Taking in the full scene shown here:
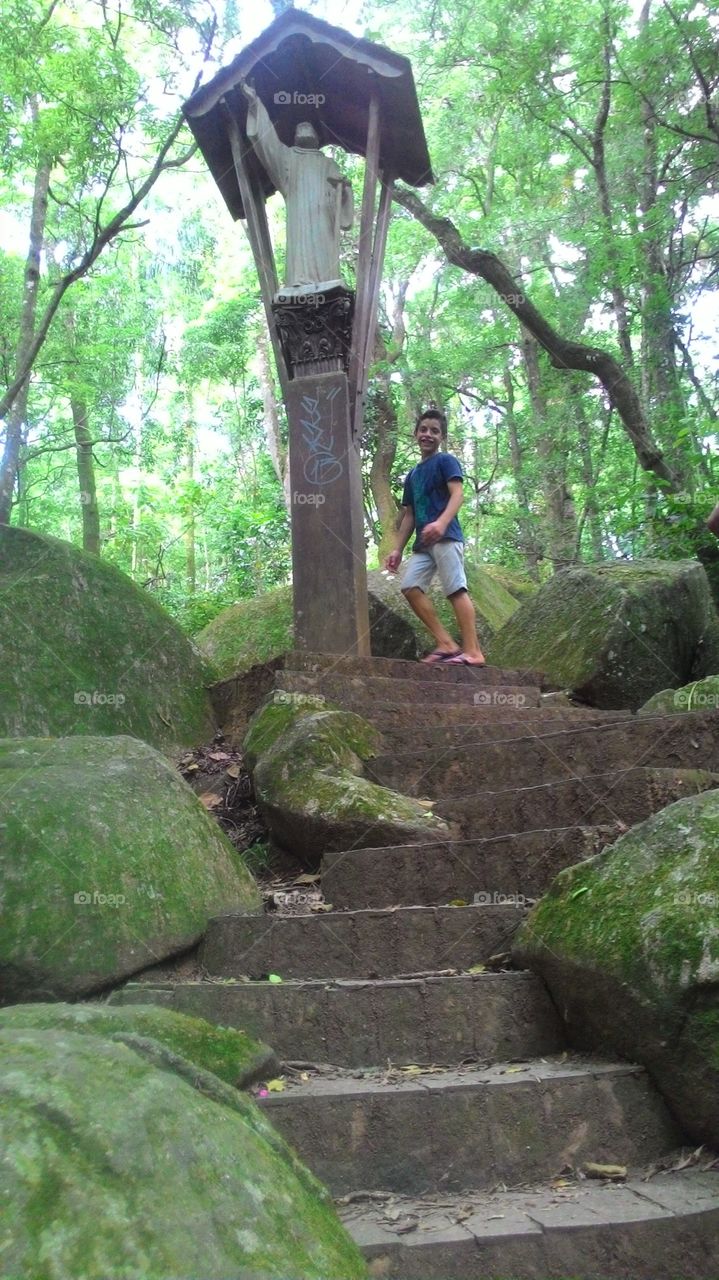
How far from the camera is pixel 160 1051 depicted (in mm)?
1782

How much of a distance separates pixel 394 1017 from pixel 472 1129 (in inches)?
16.4

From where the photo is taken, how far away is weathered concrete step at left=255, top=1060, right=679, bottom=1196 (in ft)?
7.77

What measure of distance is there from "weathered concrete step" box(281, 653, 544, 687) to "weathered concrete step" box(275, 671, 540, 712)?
0.35 feet

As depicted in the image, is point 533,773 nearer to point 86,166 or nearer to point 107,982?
point 107,982

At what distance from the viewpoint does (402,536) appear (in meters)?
6.75

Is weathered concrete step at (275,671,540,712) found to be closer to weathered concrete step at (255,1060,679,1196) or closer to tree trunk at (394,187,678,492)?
weathered concrete step at (255,1060,679,1196)

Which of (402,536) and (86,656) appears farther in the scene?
(402,536)

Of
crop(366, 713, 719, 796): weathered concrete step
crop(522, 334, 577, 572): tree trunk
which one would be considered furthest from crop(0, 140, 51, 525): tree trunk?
crop(522, 334, 577, 572): tree trunk

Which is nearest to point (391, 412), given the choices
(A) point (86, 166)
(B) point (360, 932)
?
(A) point (86, 166)

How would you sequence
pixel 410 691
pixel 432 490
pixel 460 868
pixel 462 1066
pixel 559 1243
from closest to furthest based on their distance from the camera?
pixel 559 1243 → pixel 462 1066 → pixel 460 868 → pixel 410 691 → pixel 432 490

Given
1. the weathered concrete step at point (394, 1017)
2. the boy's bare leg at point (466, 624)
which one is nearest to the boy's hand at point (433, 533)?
the boy's bare leg at point (466, 624)

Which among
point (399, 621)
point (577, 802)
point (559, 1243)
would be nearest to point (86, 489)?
point (399, 621)

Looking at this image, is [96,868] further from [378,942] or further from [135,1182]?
[135,1182]

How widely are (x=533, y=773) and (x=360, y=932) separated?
140cm
